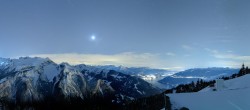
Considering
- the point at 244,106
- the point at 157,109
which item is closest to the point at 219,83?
the point at 157,109

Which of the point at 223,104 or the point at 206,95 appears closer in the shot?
the point at 223,104

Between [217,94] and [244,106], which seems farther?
[217,94]

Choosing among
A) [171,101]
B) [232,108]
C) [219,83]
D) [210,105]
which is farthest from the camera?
[219,83]

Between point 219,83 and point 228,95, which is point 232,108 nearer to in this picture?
point 228,95

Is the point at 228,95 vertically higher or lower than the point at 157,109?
higher

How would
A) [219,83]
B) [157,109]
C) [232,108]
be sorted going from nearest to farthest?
[232,108]
[157,109]
[219,83]

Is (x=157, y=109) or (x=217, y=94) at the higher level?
(x=217, y=94)

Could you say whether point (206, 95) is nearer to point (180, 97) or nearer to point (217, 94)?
point (217, 94)

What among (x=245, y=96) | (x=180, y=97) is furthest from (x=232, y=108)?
(x=180, y=97)

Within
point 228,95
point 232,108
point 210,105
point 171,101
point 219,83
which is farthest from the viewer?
point 219,83
